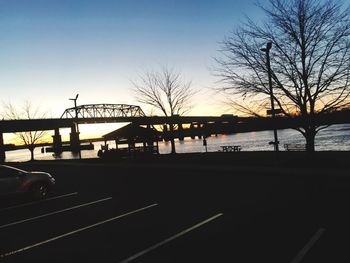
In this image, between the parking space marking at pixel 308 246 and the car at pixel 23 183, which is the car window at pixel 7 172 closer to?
the car at pixel 23 183

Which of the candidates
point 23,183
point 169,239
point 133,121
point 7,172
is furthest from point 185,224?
point 133,121

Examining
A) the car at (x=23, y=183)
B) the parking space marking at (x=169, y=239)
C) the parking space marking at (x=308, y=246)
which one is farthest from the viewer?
the car at (x=23, y=183)

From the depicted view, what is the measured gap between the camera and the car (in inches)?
465

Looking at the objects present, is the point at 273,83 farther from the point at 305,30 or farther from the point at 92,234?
the point at 92,234

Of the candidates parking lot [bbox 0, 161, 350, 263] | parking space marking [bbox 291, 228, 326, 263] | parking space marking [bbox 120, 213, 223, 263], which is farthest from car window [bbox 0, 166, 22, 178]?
parking space marking [bbox 291, 228, 326, 263]

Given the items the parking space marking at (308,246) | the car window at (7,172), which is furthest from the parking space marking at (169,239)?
the car window at (7,172)

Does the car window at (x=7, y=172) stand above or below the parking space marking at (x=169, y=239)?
above

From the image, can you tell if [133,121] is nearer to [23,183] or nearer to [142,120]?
[142,120]

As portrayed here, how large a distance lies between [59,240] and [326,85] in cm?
1566

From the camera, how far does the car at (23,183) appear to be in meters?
11.8

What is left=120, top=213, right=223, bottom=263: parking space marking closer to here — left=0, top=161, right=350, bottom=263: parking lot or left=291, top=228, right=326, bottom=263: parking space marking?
left=0, top=161, right=350, bottom=263: parking lot

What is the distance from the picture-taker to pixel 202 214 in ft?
29.4

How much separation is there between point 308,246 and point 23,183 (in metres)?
9.96

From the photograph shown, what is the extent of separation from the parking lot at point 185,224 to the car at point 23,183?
0.43m
